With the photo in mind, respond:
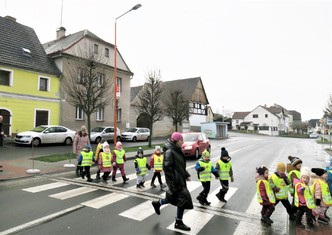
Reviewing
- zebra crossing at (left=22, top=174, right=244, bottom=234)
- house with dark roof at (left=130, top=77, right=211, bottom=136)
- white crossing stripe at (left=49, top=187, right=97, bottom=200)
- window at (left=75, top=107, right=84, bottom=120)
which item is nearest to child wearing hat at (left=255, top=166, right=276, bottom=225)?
zebra crossing at (left=22, top=174, right=244, bottom=234)

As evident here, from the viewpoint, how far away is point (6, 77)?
1973 centimetres

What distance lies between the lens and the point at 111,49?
28547 mm

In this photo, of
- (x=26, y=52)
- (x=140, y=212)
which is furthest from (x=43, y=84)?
(x=140, y=212)

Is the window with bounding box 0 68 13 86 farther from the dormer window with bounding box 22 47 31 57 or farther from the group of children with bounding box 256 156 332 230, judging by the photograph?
the group of children with bounding box 256 156 332 230

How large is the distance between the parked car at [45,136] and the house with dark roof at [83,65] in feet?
11.1

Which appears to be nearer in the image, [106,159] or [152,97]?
[106,159]

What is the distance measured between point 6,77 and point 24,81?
1.29 metres

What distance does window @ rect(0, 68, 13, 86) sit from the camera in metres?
19.4

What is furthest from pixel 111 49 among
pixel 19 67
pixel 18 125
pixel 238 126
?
pixel 238 126

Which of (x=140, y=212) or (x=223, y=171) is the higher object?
(x=223, y=171)

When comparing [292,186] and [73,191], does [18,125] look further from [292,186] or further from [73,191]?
[292,186]

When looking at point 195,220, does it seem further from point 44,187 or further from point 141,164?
point 44,187

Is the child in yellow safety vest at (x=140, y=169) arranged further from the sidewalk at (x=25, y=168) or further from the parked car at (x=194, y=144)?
the parked car at (x=194, y=144)

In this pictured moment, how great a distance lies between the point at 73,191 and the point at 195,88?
138ft
